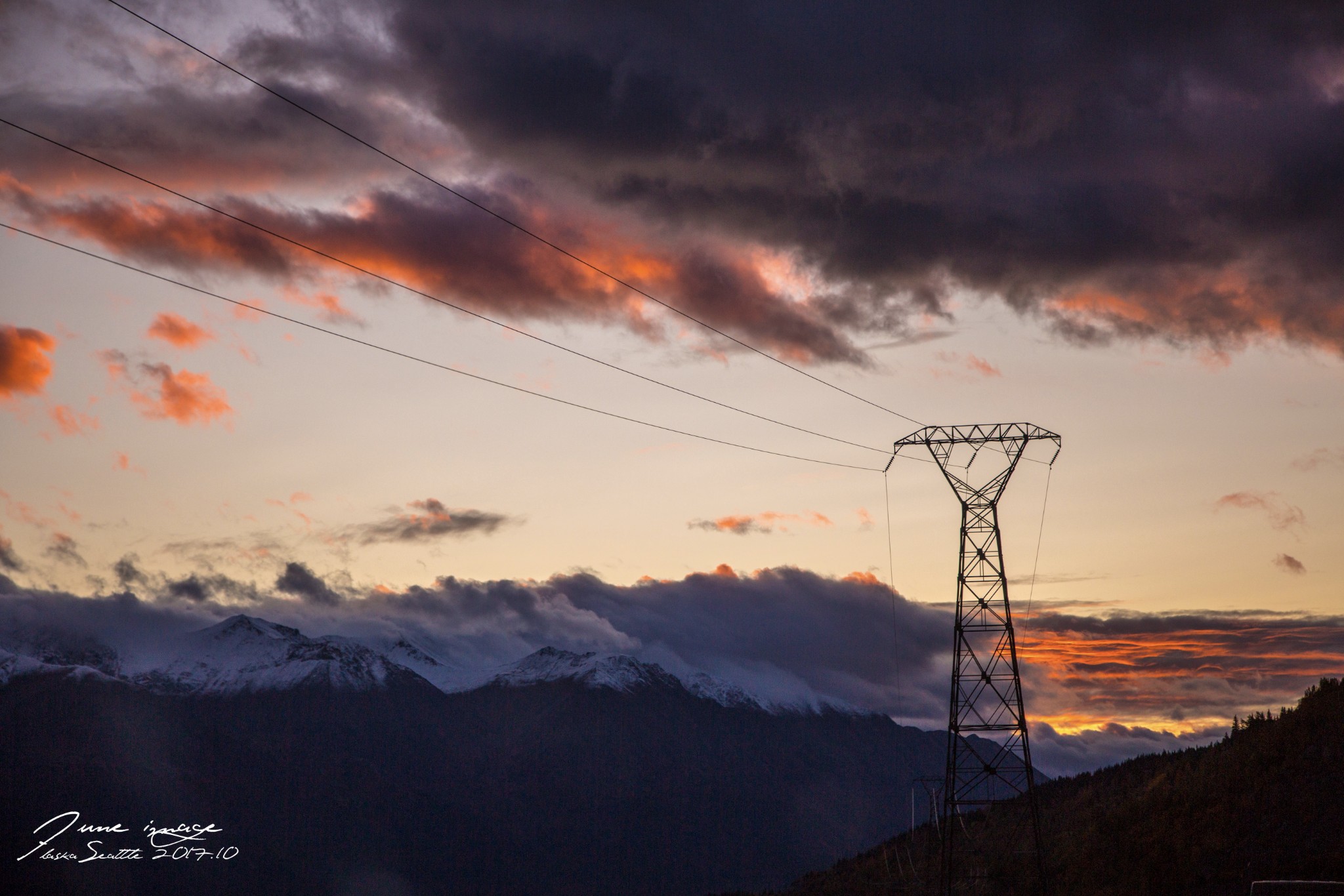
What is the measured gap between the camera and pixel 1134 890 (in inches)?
2157

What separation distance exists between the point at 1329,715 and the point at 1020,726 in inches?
757

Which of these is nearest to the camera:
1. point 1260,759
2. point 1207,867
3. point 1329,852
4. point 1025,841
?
point 1329,852

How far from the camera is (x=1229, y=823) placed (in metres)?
56.3

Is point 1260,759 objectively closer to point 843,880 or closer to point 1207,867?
point 1207,867

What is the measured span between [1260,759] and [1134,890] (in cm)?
1238

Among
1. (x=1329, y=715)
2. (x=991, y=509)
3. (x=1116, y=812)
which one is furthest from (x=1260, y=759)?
(x=991, y=509)

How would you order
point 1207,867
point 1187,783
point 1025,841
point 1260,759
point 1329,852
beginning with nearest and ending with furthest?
point 1329,852 → point 1207,867 → point 1260,759 → point 1187,783 → point 1025,841

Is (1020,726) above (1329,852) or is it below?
above

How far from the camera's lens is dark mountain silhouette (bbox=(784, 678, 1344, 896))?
51.9m

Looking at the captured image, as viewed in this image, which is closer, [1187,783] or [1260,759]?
[1260,759]

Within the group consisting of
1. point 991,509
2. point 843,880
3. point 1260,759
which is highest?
point 991,509

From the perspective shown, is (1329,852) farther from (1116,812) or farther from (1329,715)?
(1116,812)

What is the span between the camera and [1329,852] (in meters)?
49.8

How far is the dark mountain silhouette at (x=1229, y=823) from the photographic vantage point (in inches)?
2044
